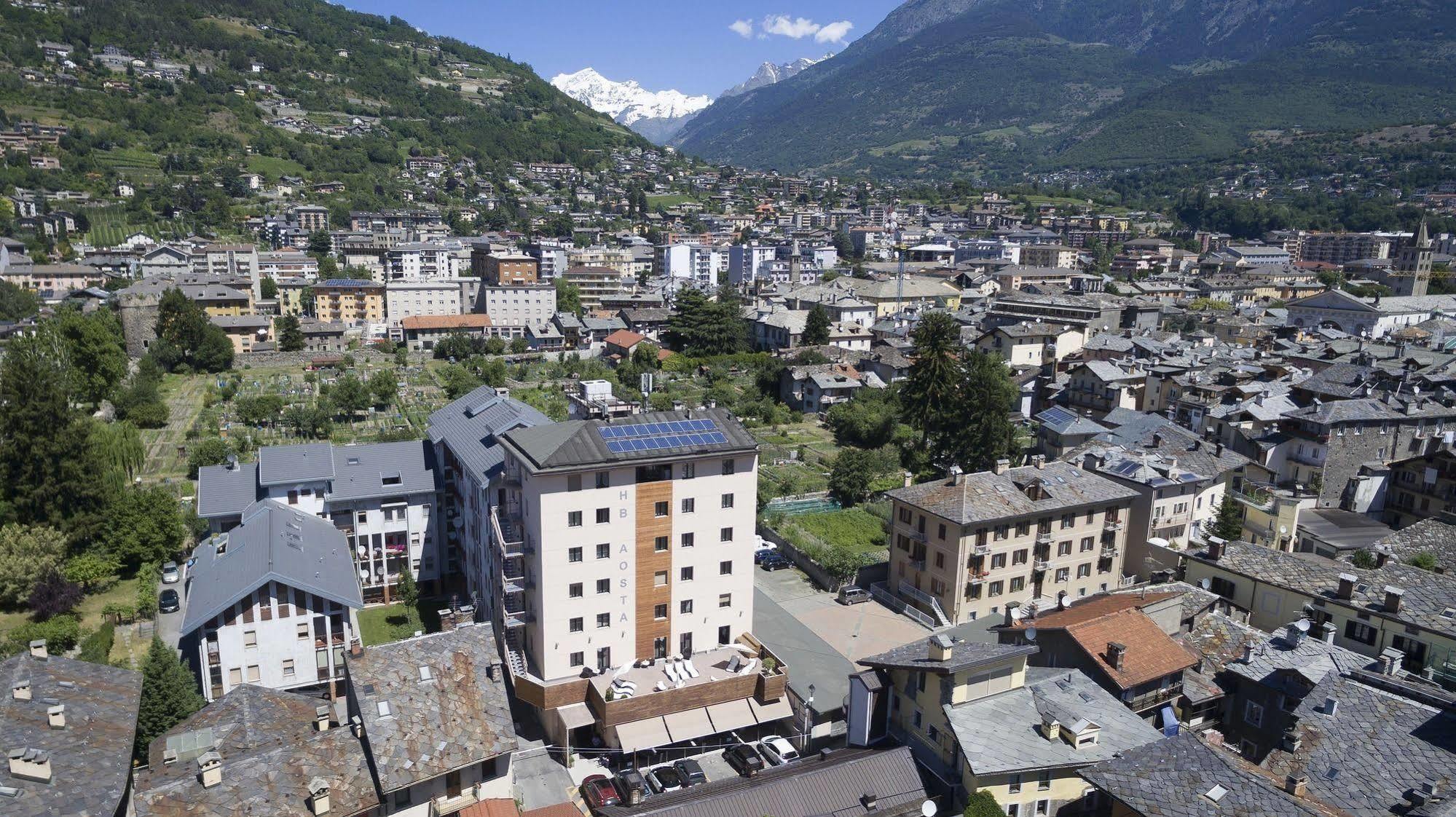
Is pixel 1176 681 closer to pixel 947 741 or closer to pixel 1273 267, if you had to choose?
pixel 947 741

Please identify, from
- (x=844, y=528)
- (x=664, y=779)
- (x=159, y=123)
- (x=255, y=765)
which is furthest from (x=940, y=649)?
(x=159, y=123)

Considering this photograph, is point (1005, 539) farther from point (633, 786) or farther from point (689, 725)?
point (633, 786)

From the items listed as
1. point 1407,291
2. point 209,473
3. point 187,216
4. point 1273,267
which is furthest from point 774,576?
point 187,216

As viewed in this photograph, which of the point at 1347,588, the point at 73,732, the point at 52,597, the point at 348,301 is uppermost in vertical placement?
the point at 348,301

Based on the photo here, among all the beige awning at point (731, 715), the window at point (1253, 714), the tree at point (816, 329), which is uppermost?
the tree at point (816, 329)

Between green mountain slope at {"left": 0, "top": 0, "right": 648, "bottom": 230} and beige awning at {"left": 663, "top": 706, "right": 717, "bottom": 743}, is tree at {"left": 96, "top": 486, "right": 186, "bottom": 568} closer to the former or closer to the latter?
beige awning at {"left": 663, "top": 706, "right": 717, "bottom": 743}

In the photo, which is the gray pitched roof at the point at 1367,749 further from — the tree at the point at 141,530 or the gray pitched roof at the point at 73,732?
the tree at the point at 141,530

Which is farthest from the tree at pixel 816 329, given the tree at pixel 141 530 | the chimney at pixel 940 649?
the chimney at pixel 940 649
